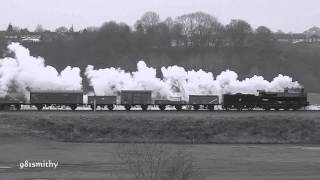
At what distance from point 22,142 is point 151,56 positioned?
8433cm

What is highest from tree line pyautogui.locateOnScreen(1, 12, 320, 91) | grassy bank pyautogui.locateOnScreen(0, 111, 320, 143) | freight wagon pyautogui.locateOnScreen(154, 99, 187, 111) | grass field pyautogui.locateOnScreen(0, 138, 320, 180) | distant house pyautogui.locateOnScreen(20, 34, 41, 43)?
distant house pyautogui.locateOnScreen(20, 34, 41, 43)

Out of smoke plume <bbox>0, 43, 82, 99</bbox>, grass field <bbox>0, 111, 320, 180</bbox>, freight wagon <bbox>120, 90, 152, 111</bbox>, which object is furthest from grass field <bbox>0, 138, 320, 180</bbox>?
smoke plume <bbox>0, 43, 82, 99</bbox>

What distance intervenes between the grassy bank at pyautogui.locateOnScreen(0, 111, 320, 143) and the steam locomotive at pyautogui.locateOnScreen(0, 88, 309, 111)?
48.4 ft

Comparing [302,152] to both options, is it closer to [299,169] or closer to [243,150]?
[243,150]

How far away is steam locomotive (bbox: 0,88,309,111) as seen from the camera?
206 feet

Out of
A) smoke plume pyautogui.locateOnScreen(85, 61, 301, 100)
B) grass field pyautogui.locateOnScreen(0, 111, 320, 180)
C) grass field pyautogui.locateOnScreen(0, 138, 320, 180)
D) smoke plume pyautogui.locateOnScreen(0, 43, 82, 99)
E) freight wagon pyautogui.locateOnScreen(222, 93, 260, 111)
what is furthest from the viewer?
smoke plume pyautogui.locateOnScreen(85, 61, 301, 100)

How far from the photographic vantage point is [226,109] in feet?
210

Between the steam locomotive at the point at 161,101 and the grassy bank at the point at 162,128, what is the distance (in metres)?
14.8

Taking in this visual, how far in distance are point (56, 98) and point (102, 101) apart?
4844 mm

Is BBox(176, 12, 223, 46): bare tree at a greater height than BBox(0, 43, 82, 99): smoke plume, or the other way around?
BBox(176, 12, 223, 46): bare tree

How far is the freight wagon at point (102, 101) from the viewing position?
62.9 metres

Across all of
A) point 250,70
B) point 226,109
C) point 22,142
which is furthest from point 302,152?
point 250,70

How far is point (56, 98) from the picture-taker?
63062 mm

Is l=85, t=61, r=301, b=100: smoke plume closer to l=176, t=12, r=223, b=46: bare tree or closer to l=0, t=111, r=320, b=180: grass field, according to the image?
l=0, t=111, r=320, b=180: grass field
